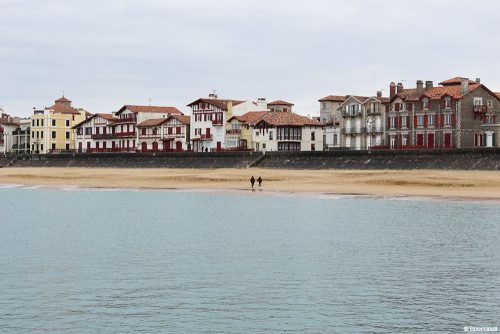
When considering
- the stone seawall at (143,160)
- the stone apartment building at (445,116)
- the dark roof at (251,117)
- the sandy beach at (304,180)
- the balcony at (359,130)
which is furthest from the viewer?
the dark roof at (251,117)

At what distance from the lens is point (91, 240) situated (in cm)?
3709

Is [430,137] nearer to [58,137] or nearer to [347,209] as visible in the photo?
[347,209]

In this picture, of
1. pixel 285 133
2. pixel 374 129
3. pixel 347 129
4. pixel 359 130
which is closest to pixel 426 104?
pixel 374 129

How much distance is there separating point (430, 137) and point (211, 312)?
3287 inches

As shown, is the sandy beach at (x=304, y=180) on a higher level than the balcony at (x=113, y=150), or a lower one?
lower

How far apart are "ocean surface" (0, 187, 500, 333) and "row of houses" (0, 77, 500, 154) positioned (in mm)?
52662

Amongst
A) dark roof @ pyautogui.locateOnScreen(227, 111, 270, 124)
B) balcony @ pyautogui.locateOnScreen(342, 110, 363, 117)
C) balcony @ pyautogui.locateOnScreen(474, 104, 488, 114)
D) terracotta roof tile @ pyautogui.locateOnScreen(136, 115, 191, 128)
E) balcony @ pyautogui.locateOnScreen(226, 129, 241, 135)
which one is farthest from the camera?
terracotta roof tile @ pyautogui.locateOnScreen(136, 115, 191, 128)

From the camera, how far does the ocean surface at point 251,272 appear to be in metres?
21.5

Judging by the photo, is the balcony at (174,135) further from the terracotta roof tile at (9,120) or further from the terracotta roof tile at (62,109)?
the terracotta roof tile at (9,120)

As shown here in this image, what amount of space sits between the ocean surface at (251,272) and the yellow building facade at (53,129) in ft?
357

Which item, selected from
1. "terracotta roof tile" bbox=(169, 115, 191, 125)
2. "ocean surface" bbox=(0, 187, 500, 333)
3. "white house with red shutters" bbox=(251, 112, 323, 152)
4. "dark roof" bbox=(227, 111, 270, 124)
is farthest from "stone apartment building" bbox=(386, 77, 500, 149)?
"ocean surface" bbox=(0, 187, 500, 333)

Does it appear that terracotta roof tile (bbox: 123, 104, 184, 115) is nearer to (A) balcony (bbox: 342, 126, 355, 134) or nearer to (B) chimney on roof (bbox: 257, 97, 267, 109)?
(B) chimney on roof (bbox: 257, 97, 267, 109)

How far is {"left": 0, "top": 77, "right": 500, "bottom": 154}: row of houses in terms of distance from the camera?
101m

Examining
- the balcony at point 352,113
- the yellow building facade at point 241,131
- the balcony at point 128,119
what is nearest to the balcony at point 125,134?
the balcony at point 128,119
